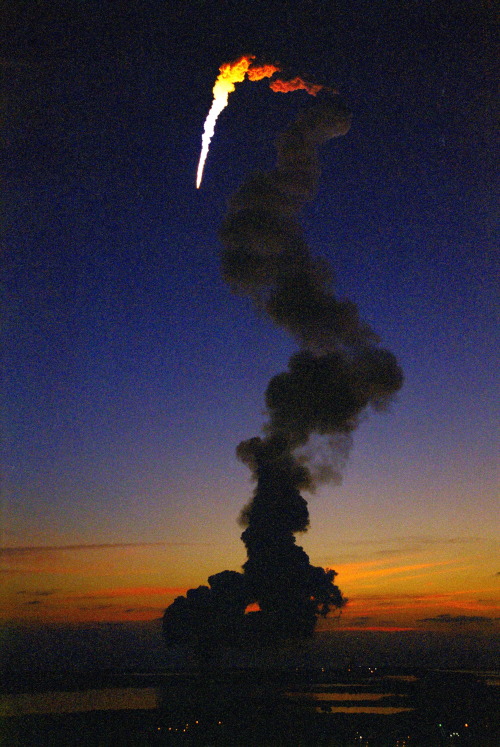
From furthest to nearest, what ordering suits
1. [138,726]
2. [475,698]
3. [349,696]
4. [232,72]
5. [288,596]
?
[349,696] < [475,698] < [138,726] < [288,596] < [232,72]

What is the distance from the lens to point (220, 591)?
85.6 metres

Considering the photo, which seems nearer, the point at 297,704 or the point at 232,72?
the point at 232,72

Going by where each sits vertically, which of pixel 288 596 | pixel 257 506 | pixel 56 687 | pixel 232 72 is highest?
pixel 232 72

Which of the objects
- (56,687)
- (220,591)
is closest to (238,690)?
(220,591)

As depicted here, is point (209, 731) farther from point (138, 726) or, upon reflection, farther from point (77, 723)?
point (77, 723)

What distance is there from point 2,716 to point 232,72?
93729 mm

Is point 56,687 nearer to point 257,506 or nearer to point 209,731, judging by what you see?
point 209,731

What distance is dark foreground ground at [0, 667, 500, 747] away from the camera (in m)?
73.8

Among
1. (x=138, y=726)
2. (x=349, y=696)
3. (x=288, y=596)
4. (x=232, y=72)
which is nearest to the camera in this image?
(x=232, y=72)

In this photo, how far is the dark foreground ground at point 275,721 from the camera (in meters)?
73.8

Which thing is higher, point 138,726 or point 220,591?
point 220,591

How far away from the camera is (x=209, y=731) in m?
79.1

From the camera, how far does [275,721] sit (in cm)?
8706

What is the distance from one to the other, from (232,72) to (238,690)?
4286 inches
